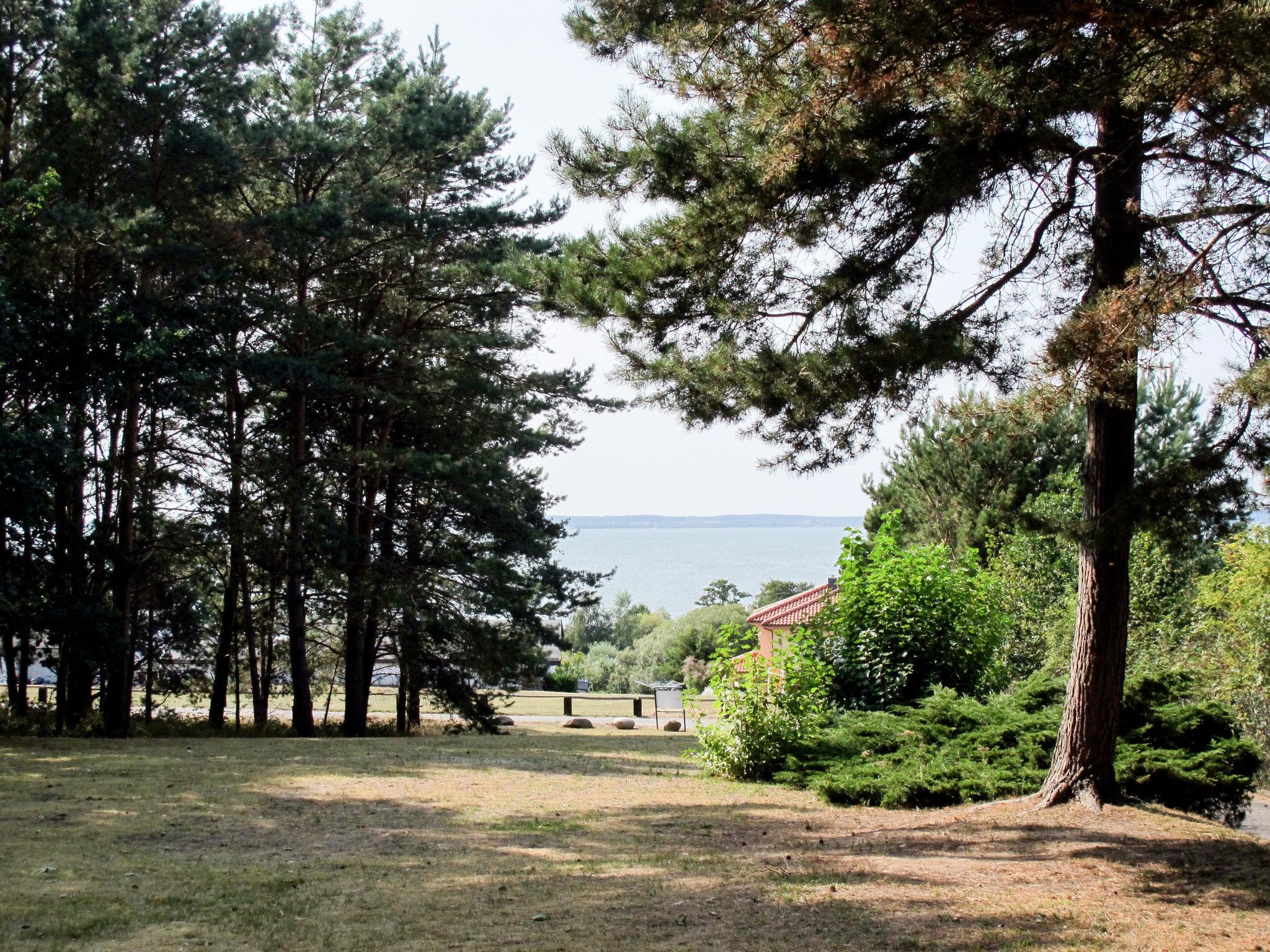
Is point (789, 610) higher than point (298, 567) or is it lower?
lower

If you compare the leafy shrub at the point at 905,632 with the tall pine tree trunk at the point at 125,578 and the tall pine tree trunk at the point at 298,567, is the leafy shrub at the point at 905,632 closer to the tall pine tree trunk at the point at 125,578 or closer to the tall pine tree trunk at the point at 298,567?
the tall pine tree trunk at the point at 298,567

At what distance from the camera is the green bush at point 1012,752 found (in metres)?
7.95

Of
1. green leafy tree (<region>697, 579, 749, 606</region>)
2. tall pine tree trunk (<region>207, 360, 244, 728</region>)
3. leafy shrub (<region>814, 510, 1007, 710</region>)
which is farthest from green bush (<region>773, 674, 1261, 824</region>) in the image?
green leafy tree (<region>697, 579, 749, 606</region>)

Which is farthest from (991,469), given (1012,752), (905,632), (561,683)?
(561,683)

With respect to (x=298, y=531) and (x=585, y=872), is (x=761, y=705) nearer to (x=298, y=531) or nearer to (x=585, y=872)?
(x=585, y=872)

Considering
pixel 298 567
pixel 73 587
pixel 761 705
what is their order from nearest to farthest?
pixel 761 705 < pixel 73 587 < pixel 298 567

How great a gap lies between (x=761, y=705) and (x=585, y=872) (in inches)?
184

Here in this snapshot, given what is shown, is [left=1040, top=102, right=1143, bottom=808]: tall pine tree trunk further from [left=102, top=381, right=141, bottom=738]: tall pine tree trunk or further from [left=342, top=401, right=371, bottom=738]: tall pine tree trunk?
[left=342, top=401, right=371, bottom=738]: tall pine tree trunk

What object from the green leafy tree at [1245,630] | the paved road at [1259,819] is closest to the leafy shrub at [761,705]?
the paved road at [1259,819]

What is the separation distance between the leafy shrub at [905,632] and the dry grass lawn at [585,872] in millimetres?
2394

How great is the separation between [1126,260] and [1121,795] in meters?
3.96

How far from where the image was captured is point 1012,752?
8.80m

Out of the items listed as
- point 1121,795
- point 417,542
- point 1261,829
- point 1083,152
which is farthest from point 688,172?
point 417,542

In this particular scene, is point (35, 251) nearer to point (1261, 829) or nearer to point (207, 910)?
point (207, 910)
